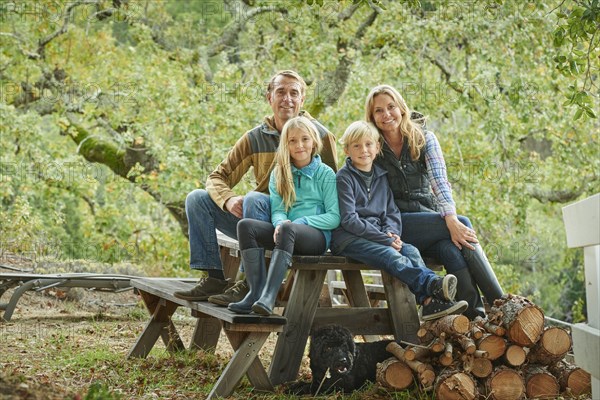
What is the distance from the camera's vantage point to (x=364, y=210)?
193 inches

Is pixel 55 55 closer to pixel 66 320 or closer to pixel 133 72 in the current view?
pixel 133 72

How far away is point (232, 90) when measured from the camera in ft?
37.1

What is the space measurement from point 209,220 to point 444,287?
4.85 ft

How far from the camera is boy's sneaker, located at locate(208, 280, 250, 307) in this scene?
4.70 metres

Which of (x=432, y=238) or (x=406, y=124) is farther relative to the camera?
(x=406, y=124)

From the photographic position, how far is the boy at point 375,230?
15.0 ft

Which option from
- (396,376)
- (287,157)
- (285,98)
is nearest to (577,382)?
(396,376)

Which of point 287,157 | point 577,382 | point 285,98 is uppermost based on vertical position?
point 285,98

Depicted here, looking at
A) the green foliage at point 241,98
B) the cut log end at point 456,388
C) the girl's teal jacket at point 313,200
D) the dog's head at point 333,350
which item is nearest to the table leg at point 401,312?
the dog's head at point 333,350

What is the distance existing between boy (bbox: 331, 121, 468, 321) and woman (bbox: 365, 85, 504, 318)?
4.5 inches

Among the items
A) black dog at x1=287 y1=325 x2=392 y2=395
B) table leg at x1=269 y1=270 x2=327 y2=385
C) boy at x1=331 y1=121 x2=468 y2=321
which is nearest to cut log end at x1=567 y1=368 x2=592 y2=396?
boy at x1=331 y1=121 x2=468 y2=321

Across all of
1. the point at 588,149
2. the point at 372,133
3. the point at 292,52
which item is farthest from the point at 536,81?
the point at 372,133

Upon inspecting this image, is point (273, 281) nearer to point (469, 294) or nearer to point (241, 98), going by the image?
point (469, 294)

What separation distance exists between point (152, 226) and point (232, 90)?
317 centimetres
